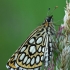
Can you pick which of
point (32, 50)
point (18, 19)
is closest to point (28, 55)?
point (32, 50)

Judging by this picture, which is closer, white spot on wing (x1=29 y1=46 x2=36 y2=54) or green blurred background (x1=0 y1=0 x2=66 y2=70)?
white spot on wing (x1=29 y1=46 x2=36 y2=54)

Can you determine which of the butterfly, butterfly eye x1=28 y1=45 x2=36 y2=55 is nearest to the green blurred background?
the butterfly

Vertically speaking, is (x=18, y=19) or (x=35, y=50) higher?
(x=18, y=19)

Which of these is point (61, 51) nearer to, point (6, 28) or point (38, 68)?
point (38, 68)

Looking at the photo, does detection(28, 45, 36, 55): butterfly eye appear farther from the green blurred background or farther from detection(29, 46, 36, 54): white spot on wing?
the green blurred background

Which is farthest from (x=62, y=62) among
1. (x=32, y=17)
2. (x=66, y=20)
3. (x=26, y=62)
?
(x=32, y=17)

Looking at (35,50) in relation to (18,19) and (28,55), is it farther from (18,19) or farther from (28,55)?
(18,19)

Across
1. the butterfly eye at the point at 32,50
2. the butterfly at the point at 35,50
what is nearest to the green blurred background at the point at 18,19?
the butterfly at the point at 35,50
